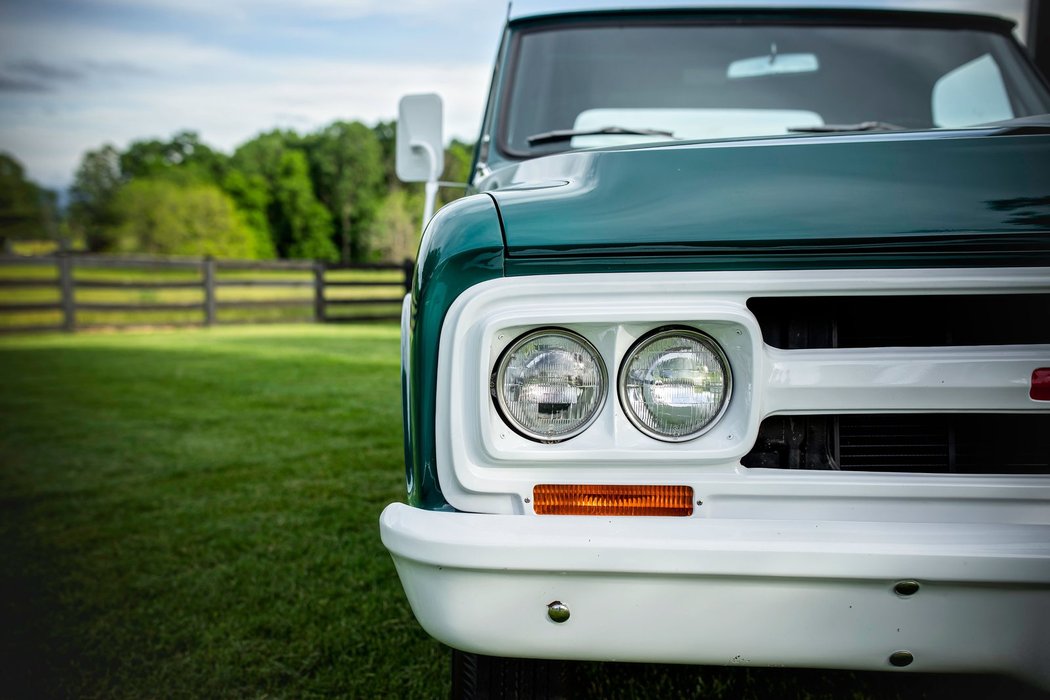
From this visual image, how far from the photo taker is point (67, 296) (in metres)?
13.2

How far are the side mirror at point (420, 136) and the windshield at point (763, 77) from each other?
27 centimetres

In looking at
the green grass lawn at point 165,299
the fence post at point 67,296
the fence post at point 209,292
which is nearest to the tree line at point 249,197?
the green grass lawn at point 165,299

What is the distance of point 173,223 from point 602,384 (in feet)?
190

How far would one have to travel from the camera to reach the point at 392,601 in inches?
100

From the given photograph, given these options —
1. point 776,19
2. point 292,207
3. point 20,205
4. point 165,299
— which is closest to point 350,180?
point 292,207

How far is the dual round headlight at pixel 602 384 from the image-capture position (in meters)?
1.25

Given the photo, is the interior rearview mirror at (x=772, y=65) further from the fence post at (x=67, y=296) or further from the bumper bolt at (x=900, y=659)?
the fence post at (x=67, y=296)

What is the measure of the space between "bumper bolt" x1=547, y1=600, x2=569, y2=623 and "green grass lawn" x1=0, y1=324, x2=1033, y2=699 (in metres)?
0.91

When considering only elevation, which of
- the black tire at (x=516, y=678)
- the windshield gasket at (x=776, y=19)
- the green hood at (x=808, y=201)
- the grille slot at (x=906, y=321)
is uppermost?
the windshield gasket at (x=776, y=19)

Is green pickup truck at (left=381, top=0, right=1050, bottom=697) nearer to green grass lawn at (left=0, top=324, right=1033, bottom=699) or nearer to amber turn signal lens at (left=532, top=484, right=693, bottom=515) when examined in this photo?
amber turn signal lens at (left=532, top=484, right=693, bottom=515)

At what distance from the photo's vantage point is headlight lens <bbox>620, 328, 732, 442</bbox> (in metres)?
1.25

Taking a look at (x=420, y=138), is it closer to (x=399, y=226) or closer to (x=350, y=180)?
(x=399, y=226)

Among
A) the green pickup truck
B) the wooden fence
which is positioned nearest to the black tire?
the green pickup truck

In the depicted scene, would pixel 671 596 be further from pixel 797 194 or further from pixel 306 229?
pixel 306 229
